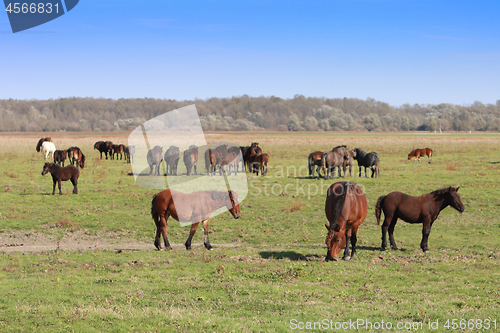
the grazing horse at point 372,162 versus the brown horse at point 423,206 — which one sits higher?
the grazing horse at point 372,162

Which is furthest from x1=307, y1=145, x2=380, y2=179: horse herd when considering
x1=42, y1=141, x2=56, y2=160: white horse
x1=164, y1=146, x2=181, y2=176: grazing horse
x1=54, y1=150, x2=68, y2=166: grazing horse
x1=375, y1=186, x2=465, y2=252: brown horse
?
x1=42, y1=141, x2=56, y2=160: white horse

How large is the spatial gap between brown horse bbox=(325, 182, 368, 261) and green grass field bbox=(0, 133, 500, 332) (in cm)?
46

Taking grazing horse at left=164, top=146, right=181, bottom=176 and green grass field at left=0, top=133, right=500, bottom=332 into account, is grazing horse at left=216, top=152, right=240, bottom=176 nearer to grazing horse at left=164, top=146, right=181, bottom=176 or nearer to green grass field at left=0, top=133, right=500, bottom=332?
grazing horse at left=164, top=146, right=181, bottom=176

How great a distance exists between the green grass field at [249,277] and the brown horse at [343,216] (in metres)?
0.46

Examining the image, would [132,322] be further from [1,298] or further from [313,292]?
[313,292]

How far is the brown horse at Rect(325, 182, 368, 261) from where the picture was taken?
981 cm

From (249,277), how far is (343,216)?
2.64 metres

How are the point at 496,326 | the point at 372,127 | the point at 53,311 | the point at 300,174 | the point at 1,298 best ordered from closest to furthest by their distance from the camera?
the point at 496,326
the point at 53,311
the point at 1,298
the point at 300,174
the point at 372,127

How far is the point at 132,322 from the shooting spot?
6.75m

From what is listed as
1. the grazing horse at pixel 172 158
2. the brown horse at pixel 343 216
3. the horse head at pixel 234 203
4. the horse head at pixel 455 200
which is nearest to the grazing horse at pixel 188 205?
the horse head at pixel 234 203

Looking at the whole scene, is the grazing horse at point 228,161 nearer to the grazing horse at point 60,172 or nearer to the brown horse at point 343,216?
the grazing horse at point 60,172

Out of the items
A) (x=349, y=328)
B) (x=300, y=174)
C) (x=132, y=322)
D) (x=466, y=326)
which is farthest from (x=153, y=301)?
(x=300, y=174)

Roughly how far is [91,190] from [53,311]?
52.7 ft

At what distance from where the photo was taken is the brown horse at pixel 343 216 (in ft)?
32.2
